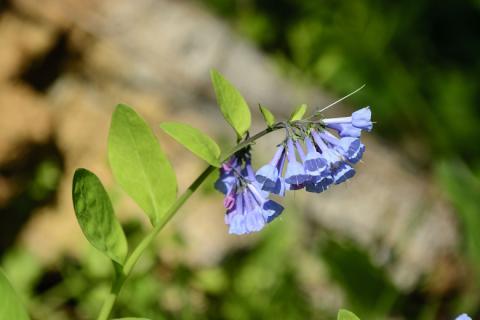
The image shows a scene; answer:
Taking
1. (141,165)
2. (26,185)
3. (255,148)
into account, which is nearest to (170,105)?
(255,148)

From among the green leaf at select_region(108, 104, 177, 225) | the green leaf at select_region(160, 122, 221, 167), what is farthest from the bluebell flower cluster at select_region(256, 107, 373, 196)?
the green leaf at select_region(108, 104, 177, 225)

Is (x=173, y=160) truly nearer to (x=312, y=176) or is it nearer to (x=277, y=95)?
(x=277, y=95)

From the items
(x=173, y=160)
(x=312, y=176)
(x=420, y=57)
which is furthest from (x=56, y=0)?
(x=312, y=176)

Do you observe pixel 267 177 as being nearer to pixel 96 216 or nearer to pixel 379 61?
pixel 96 216

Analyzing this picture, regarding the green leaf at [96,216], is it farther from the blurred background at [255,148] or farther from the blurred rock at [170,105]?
the blurred rock at [170,105]

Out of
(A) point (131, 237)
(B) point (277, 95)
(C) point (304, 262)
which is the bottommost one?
(A) point (131, 237)

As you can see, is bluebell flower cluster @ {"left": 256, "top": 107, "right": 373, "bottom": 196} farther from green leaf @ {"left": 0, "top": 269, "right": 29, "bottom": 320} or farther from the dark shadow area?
the dark shadow area
